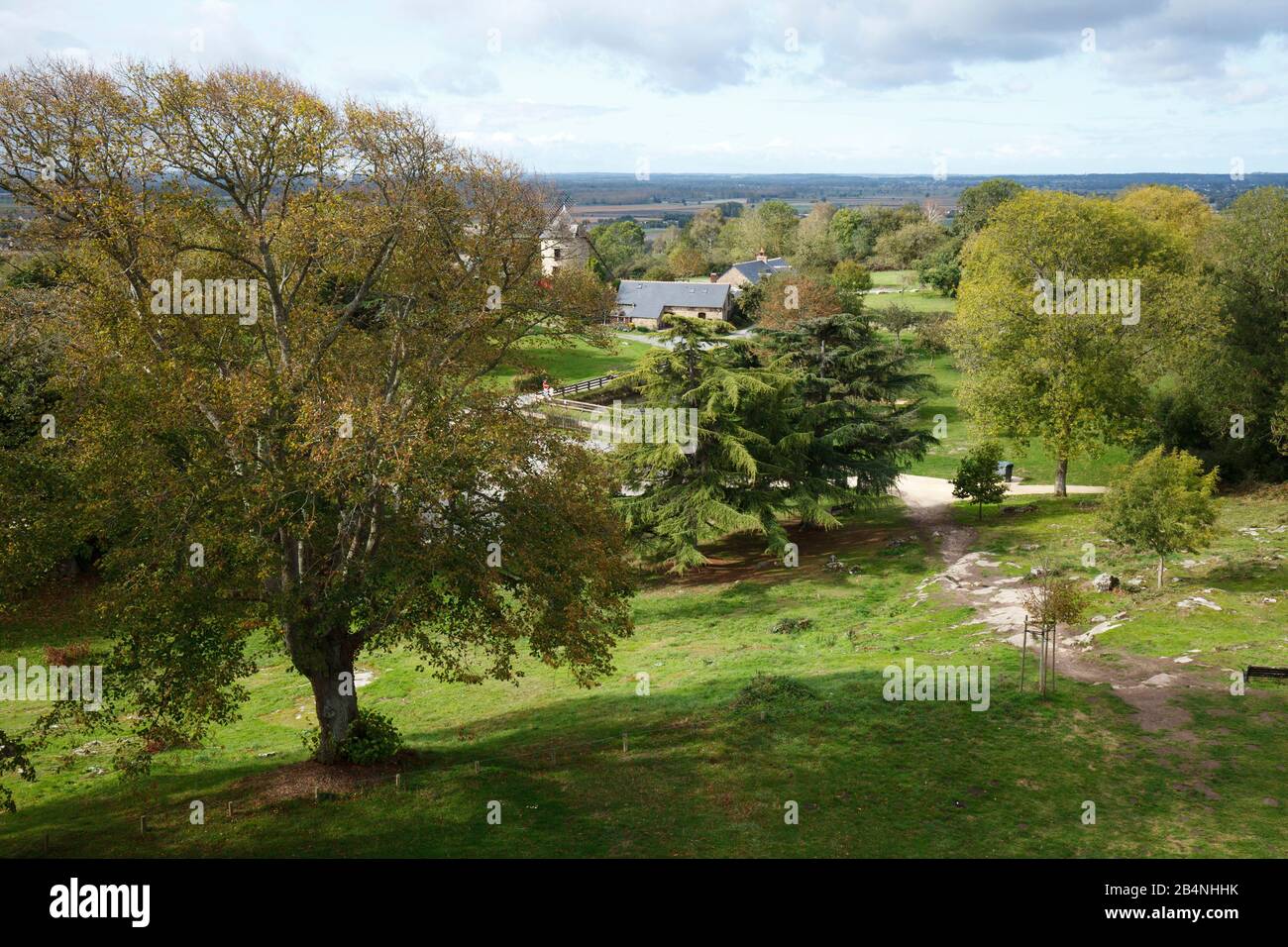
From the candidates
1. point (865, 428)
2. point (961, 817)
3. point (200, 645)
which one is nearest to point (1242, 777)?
point (961, 817)

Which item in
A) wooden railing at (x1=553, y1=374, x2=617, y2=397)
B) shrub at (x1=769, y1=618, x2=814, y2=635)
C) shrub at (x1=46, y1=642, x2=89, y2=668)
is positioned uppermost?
wooden railing at (x1=553, y1=374, x2=617, y2=397)

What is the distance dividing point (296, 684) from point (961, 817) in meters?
20.3

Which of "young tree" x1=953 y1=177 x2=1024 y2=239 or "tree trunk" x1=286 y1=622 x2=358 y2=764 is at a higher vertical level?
"young tree" x1=953 y1=177 x2=1024 y2=239

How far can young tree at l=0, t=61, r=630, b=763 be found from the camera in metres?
15.1

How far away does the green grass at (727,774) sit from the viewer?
15.2 meters

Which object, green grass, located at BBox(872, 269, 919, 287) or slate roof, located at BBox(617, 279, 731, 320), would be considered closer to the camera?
A: slate roof, located at BBox(617, 279, 731, 320)

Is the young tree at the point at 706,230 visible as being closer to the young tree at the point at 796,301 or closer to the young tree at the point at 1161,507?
the young tree at the point at 796,301

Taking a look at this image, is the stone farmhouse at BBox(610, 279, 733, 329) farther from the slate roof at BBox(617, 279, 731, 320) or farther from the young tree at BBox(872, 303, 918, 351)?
the young tree at BBox(872, 303, 918, 351)

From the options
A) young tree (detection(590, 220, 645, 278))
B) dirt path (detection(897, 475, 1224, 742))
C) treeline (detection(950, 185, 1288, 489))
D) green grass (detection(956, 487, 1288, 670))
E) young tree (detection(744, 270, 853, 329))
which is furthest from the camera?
young tree (detection(590, 220, 645, 278))

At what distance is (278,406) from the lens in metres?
15.9

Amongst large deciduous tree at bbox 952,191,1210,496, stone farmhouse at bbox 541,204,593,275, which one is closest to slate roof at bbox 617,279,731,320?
stone farmhouse at bbox 541,204,593,275

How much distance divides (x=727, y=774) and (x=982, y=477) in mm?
23344

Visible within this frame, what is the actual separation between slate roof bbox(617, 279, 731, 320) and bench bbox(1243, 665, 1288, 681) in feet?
255

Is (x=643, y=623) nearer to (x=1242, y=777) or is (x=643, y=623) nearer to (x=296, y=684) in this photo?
(x=296, y=684)
